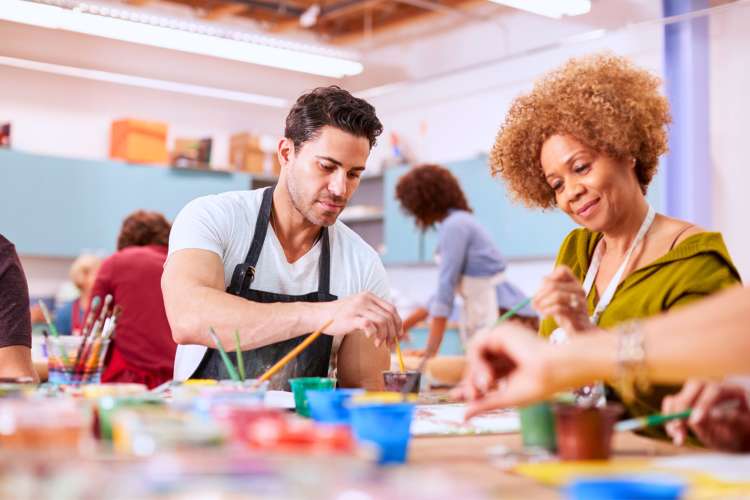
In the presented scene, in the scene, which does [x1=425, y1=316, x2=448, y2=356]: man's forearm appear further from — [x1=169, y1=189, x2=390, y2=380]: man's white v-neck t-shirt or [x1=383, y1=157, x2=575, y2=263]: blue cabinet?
[x1=169, y1=189, x2=390, y2=380]: man's white v-neck t-shirt

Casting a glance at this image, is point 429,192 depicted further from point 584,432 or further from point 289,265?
point 584,432

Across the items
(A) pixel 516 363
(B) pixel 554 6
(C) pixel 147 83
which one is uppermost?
(C) pixel 147 83

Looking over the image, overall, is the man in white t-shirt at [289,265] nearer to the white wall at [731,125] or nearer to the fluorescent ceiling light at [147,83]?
the white wall at [731,125]

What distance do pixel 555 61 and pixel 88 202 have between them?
157 inches

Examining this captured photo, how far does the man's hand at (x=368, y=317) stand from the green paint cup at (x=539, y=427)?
725mm

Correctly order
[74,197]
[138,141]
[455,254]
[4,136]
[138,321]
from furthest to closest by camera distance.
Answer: [138,141] → [74,197] → [4,136] → [455,254] → [138,321]

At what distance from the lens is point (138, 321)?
4020 millimetres

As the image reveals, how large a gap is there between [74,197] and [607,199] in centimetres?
584

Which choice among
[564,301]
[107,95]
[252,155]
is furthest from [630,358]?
[107,95]

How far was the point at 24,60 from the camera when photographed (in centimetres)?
727

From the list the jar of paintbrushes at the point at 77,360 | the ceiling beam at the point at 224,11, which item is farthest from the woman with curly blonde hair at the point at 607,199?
the ceiling beam at the point at 224,11

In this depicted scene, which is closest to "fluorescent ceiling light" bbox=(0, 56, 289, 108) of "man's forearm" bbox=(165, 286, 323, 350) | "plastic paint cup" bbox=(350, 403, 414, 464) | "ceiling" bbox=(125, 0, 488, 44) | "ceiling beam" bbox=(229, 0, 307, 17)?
"ceiling" bbox=(125, 0, 488, 44)

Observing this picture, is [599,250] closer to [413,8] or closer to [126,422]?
[126,422]

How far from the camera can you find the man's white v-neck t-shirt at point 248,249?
7.88 ft
